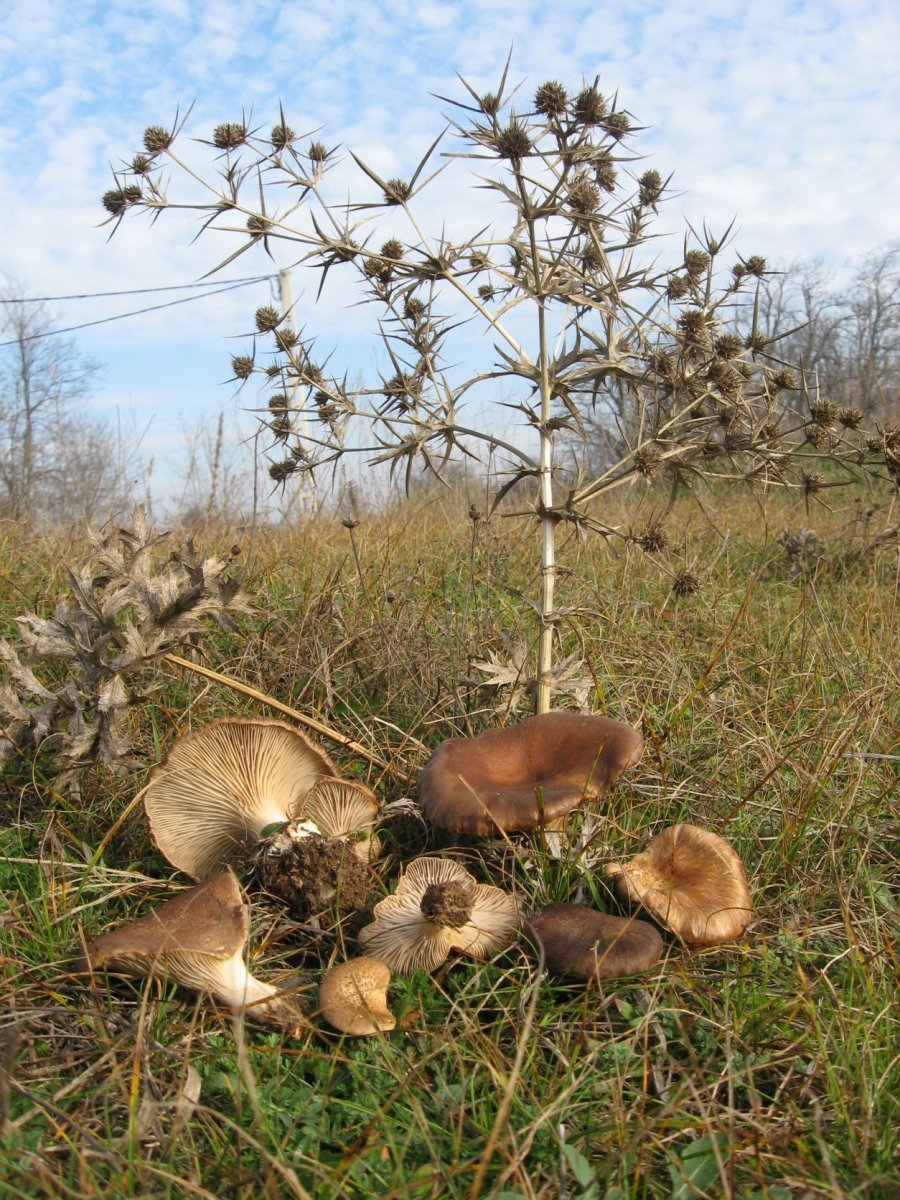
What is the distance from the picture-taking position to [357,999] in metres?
1.71

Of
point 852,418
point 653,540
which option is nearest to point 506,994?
point 653,540

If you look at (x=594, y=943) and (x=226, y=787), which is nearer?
(x=594, y=943)

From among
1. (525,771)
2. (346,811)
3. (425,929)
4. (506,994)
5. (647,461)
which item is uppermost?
(647,461)

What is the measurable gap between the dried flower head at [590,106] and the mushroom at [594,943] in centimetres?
197

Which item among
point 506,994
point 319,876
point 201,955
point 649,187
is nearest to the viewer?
point 201,955

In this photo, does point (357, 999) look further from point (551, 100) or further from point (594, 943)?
point (551, 100)

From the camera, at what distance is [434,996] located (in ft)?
6.22

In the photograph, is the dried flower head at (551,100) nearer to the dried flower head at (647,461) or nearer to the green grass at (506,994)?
the dried flower head at (647,461)

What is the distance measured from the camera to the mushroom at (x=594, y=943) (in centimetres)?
170

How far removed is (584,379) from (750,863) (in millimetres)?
1479

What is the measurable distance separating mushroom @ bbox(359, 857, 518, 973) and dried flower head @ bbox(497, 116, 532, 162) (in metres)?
1.80

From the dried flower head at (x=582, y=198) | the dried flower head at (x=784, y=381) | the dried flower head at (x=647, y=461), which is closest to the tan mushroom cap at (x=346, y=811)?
the dried flower head at (x=647, y=461)

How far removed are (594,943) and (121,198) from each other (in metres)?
2.41

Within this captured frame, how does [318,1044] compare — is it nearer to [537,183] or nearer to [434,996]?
[434,996]
